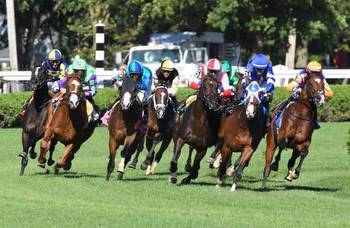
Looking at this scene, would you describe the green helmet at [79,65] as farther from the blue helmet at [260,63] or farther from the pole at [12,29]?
the pole at [12,29]

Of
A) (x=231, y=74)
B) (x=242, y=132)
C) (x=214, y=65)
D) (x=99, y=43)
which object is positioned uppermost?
(x=214, y=65)

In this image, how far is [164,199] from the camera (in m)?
14.8

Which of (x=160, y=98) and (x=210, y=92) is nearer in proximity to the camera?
(x=210, y=92)

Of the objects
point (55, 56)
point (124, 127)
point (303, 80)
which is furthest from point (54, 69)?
point (303, 80)

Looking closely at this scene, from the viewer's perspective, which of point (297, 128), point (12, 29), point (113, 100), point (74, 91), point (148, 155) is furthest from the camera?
point (12, 29)

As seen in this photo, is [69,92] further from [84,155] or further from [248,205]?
[84,155]

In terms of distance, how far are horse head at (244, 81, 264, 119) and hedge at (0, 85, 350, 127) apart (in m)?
13.1

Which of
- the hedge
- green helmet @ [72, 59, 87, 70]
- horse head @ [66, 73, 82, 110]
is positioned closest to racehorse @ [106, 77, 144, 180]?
horse head @ [66, 73, 82, 110]

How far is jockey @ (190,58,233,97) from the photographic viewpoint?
16.6 m

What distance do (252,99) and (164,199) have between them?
224 centimetres

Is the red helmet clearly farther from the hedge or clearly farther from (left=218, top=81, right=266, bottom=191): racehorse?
the hedge

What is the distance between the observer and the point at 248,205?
1433 centimetres

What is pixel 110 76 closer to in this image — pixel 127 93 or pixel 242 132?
pixel 127 93

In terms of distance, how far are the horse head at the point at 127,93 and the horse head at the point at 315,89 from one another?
2.76 m
